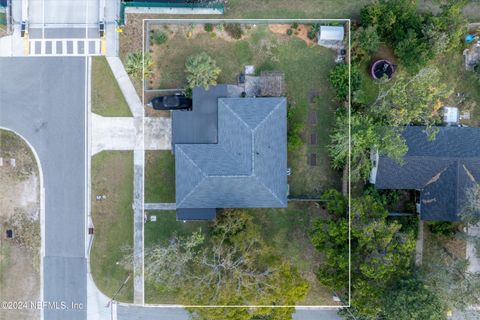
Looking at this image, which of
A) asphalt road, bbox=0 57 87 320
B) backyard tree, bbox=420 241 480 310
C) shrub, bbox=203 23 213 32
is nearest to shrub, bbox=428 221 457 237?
backyard tree, bbox=420 241 480 310

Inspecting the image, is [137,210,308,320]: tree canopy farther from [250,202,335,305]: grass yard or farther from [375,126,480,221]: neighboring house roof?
[375,126,480,221]: neighboring house roof

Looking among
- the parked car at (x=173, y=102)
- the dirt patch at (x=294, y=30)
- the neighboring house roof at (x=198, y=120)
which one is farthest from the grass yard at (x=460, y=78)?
the parked car at (x=173, y=102)

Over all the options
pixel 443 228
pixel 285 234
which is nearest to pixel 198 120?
pixel 285 234

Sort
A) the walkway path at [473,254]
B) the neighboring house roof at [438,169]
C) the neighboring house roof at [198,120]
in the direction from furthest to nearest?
1. the walkway path at [473,254]
2. the neighboring house roof at [198,120]
3. the neighboring house roof at [438,169]

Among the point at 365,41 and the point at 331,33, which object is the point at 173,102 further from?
the point at 365,41

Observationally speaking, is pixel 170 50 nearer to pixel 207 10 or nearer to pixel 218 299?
pixel 207 10

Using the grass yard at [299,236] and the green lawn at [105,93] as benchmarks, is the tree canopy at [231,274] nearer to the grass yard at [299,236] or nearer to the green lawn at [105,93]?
the grass yard at [299,236]

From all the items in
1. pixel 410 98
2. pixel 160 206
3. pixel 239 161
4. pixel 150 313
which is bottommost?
pixel 150 313
